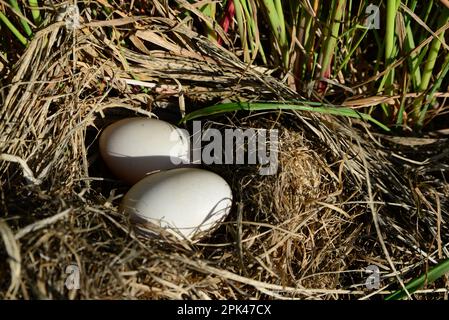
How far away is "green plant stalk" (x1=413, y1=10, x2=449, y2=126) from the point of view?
128 cm

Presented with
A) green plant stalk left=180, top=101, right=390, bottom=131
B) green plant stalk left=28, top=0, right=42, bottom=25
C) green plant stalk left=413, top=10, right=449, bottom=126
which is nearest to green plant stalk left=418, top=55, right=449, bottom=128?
green plant stalk left=413, top=10, right=449, bottom=126

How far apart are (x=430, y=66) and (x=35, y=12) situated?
2.77 ft

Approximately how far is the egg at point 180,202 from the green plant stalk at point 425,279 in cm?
35

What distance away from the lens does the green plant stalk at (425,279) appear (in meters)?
1.10

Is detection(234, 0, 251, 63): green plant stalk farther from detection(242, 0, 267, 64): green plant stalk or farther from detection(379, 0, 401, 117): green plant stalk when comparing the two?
detection(379, 0, 401, 117): green plant stalk

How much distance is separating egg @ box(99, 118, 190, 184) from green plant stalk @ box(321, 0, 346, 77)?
0.36 metres

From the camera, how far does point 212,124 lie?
1324mm

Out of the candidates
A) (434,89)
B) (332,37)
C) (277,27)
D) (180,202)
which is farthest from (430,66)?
(180,202)

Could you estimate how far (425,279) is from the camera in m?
1.10

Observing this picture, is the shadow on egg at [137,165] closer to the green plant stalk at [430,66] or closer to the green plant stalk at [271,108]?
the green plant stalk at [271,108]

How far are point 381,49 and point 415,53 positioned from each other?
73 millimetres

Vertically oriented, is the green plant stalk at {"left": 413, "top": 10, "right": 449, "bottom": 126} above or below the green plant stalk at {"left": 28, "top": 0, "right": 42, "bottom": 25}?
below
